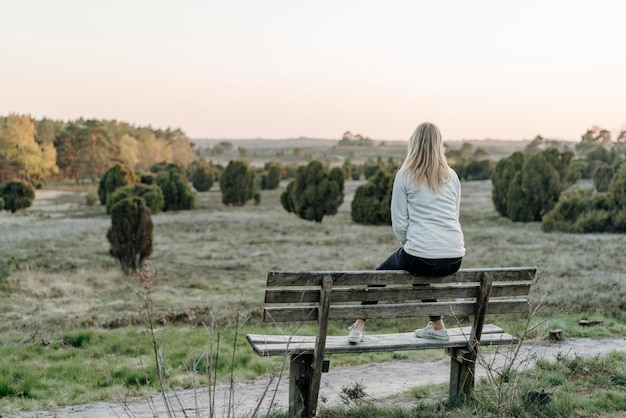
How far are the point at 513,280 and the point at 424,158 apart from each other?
1.19 metres

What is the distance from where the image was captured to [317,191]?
35.6 metres

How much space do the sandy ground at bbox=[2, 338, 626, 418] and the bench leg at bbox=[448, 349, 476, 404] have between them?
18cm

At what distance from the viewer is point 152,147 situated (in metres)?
86.2

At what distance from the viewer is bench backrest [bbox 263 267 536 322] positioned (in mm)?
3988

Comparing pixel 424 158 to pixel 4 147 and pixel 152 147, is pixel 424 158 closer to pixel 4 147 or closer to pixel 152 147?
pixel 4 147

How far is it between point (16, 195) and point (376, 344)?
1653 inches

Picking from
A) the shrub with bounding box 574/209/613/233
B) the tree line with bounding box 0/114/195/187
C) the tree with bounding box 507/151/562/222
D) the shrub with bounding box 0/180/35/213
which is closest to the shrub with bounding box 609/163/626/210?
the shrub with bounding box 574/209/613/233

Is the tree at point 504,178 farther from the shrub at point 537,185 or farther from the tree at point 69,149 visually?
the tree at point 69,149

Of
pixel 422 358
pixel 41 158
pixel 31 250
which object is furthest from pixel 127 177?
pixel 422 358

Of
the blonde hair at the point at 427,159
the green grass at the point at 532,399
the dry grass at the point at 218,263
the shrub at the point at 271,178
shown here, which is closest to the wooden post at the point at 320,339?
the green grass at the point at 532,399

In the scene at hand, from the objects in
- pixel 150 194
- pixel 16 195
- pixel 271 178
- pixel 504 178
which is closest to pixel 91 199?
pixel 16 195

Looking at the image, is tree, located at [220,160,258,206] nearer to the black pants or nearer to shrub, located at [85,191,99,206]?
shrub, located at [85,191,99,206]

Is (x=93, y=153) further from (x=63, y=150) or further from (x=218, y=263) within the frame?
(x=218, y=263)

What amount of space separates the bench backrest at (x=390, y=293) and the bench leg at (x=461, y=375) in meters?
0.38
